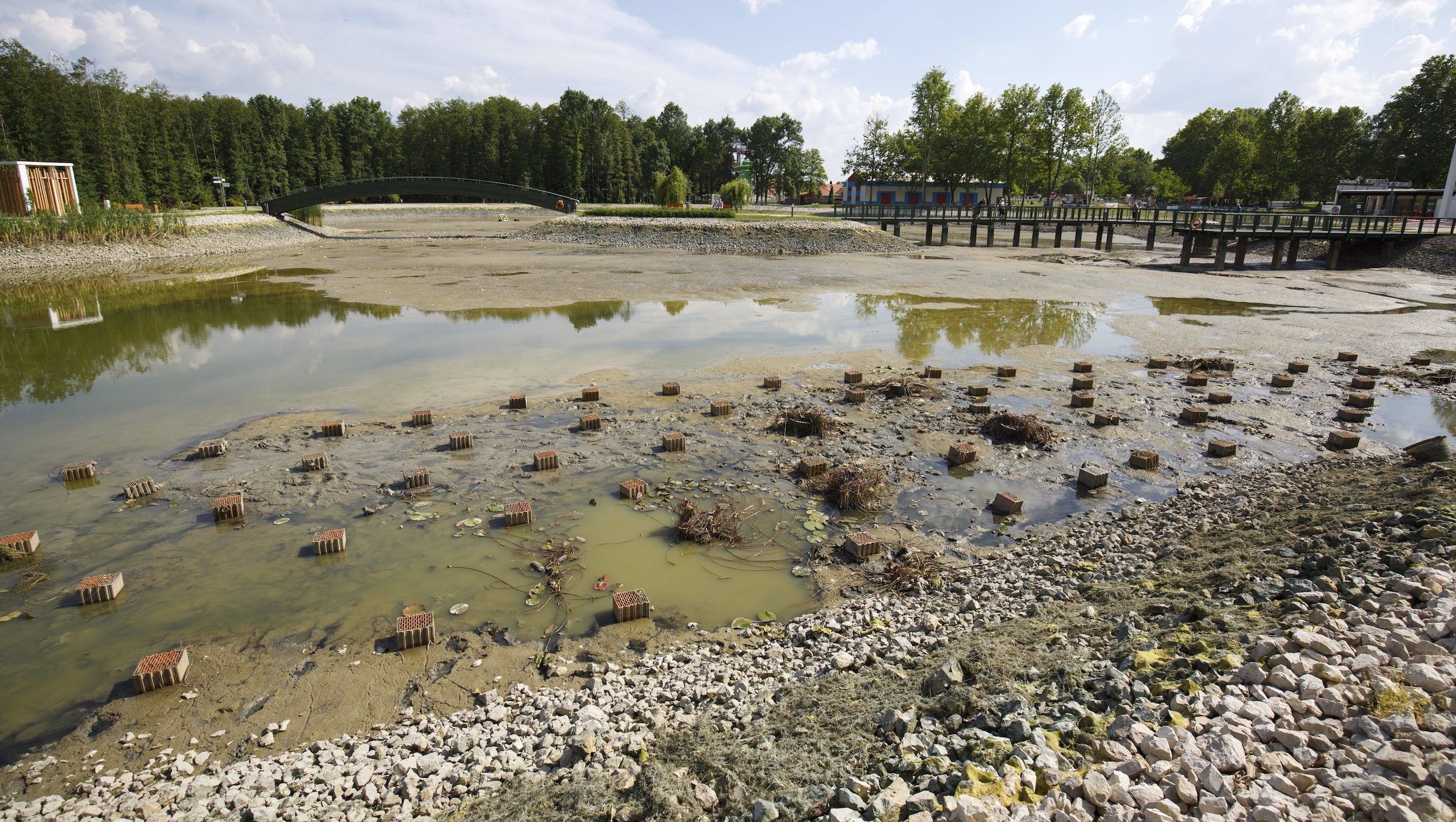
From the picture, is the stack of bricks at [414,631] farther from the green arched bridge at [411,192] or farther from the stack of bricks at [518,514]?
the green arched bridge at [411,192]

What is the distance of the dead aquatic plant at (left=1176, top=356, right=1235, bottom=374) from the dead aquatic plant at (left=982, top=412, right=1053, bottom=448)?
20.9 ft

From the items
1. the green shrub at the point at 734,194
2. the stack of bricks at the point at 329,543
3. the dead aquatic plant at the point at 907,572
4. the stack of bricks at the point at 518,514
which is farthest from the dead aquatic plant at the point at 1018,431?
the green shrub at the point at 734,194

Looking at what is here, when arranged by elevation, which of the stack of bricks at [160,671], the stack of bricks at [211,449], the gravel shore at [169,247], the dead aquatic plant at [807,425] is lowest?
the stack of bricks at [160,671]

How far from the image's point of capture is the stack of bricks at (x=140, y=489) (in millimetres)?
8477

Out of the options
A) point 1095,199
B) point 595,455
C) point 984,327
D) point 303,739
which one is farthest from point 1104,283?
point 1095,199

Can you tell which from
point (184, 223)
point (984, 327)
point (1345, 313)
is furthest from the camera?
point (184, 223)

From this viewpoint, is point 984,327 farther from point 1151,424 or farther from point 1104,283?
point 1104,283

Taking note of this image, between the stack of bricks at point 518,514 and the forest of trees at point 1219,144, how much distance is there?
71627 millimetres

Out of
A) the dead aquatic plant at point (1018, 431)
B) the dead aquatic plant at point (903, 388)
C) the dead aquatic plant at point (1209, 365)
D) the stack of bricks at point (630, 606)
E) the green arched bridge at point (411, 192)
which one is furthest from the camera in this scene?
the green arched bridge at point (411, 192)

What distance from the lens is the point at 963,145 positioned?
7162cm

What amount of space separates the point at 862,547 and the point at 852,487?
123 cm

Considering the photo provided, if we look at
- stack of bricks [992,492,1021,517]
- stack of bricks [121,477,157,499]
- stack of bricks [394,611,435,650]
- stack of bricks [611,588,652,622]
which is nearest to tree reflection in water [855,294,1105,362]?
stack of bricks [992,492,1021,517]

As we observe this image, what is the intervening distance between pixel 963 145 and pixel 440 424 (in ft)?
235

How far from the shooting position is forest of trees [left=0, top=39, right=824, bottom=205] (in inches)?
1877
